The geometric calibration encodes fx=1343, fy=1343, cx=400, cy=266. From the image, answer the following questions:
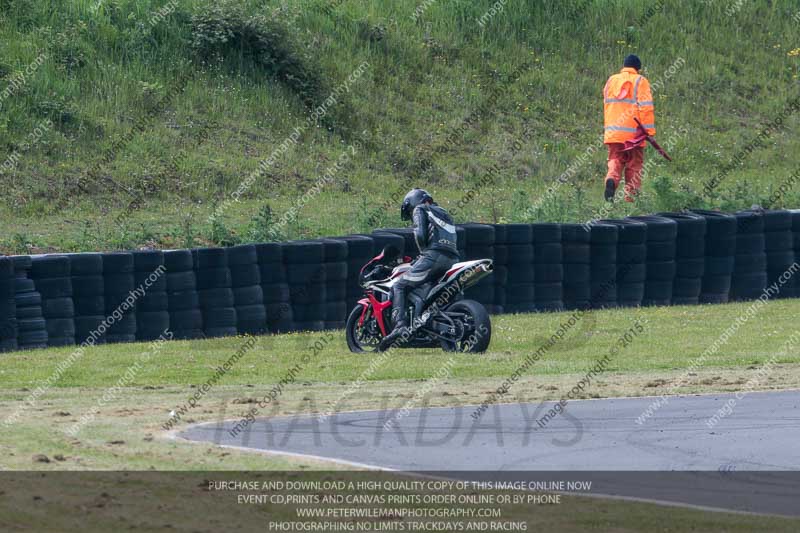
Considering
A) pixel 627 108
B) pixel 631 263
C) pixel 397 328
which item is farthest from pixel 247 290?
pixel 627 108

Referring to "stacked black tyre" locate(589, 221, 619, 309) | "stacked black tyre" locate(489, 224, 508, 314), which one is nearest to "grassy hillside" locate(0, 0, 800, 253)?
"stacked black tyre" locate(589, 221, 619, 309)

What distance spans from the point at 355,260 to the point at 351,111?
10561mm

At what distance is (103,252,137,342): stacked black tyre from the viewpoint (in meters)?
14.4

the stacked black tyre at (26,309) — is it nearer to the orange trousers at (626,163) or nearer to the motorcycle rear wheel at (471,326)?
the motorcycle rear wheel at (471,326)

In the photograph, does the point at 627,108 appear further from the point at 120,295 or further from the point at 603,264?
the point at 120,295

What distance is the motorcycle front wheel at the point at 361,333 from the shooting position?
14109 mm

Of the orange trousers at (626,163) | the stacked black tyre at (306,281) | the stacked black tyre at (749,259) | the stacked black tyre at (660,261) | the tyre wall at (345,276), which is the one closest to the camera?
the tyre wall at (345,276)

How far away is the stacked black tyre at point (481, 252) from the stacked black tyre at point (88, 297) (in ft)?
14.8

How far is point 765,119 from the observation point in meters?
29.4

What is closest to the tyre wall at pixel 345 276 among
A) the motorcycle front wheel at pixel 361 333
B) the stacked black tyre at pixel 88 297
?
the stacked black tyre at pixel 88 297

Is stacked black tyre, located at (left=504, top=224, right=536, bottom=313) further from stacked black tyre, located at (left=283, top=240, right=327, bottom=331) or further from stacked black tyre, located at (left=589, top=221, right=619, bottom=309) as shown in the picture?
stacked black tyre, located at (left=283, top=240, right=327, bottom=331)

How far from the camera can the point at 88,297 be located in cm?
1432

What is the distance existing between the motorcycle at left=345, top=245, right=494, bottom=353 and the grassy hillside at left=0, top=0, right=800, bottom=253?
119 inches

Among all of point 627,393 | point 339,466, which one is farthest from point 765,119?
point 339,466
